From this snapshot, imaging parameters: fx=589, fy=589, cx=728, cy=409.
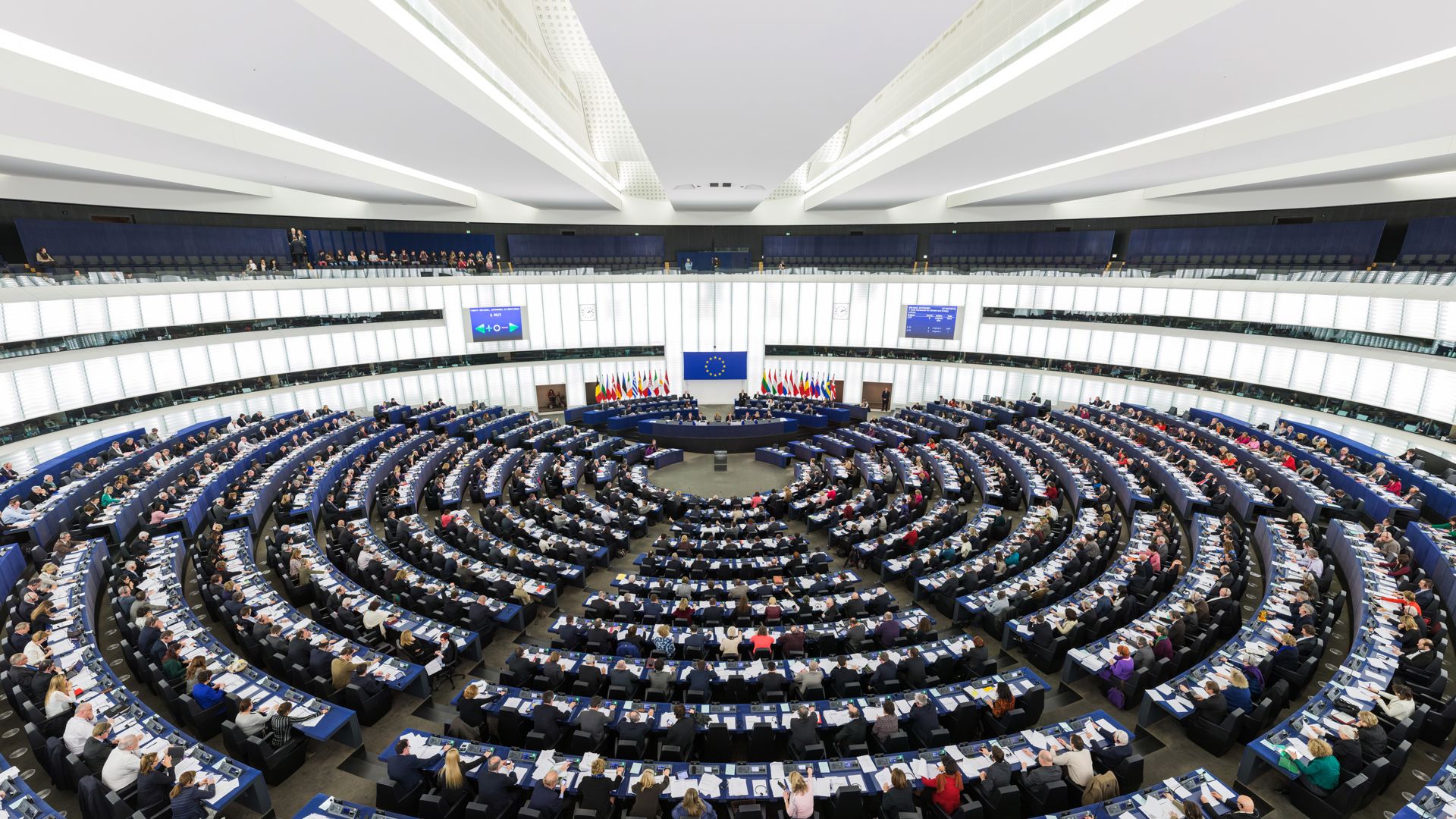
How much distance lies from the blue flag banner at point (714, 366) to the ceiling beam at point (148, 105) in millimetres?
19472

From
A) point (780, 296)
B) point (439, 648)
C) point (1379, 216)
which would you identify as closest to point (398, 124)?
point (439, 648)

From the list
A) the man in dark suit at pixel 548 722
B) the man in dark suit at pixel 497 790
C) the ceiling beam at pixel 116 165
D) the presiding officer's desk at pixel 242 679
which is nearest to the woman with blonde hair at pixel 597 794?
the man in dark suit at pixel 497 790

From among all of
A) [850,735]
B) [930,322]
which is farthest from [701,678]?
[930,322]

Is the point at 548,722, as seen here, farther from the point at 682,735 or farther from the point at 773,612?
the point at 773,612

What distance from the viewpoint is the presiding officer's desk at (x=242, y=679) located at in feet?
29.8

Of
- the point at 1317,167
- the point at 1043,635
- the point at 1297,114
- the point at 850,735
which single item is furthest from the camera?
the point at 1317,167

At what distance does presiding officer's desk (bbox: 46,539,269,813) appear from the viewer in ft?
25.5

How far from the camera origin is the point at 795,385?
3684cm

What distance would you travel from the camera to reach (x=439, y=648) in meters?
11.3

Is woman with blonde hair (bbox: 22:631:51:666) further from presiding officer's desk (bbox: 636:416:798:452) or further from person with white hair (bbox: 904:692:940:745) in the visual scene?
presiding officer's desk (bbox: 636:416:798:452)

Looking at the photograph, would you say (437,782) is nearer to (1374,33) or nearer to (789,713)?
(789,713)

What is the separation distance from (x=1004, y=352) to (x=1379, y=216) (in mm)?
15549

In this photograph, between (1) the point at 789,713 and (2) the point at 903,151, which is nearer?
(1) the point at 789,713

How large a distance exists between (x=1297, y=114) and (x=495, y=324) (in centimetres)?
3282
